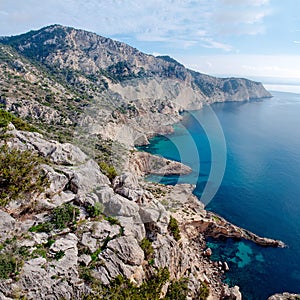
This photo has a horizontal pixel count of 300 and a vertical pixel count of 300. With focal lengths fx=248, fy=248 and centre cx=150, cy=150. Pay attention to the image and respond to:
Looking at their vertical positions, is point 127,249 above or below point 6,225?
below

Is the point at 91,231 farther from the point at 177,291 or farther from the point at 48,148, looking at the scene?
the point at 48,148

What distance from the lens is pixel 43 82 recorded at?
89.3 meters

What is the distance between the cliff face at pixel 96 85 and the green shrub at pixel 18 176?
4689cm

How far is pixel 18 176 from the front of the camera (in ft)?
71.2

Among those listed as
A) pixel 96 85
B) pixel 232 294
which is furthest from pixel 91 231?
pixel 96 85

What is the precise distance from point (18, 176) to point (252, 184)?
53224 mm

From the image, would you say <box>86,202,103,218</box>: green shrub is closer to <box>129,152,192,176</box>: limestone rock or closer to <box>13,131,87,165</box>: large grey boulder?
<box>13,131,87,165</box>: large grey boulder

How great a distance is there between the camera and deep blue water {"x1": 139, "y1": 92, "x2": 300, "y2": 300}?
114 ft

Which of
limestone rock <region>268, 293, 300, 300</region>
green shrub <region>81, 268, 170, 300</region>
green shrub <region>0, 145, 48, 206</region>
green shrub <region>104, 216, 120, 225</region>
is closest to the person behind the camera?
green shrub <region>81, 268, 170, 300</region>

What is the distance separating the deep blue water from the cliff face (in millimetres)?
15440

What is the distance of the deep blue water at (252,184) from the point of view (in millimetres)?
34875

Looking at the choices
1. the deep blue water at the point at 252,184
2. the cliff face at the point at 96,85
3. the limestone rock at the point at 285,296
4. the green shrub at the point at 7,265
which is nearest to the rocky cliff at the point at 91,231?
the green shrub at the point at 7,265

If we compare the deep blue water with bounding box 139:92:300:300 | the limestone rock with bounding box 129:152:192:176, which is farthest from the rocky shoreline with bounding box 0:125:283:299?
the limestone rock with bounding box 129:152:192:176

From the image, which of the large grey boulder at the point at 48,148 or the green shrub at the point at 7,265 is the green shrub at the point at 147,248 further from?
the large grey boulder at the point at 48,148
